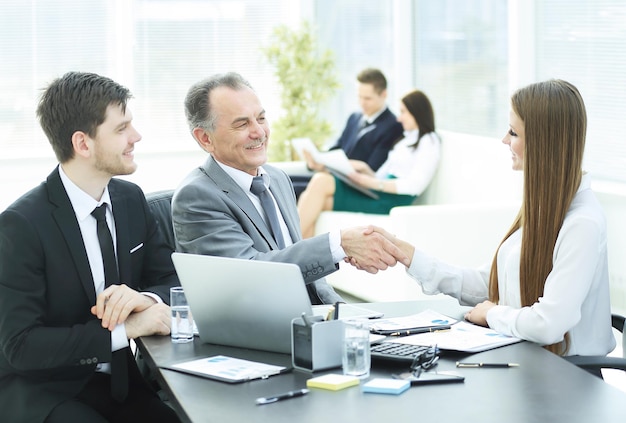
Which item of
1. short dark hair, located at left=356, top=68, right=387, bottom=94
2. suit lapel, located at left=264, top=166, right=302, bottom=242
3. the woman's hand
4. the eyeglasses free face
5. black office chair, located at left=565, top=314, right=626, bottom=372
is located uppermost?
short dark hair, located at left=356, top=68, right=387, bottom=94

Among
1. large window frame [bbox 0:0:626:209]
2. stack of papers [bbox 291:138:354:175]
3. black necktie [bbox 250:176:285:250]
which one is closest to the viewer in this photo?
black necktie [bbox 250:176:285:250]

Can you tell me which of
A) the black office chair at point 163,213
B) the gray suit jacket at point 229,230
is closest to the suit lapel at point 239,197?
the gray suit jacket at point 229,230

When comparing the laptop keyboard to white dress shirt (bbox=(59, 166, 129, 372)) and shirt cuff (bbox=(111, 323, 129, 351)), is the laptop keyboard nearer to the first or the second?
shirt cuff (bbox=(111, 323, 129, 351))

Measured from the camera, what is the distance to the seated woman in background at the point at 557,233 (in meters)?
2.53

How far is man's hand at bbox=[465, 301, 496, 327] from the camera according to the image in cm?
265

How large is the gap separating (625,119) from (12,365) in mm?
3948

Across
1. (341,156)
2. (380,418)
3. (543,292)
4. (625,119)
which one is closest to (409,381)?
(380,418)

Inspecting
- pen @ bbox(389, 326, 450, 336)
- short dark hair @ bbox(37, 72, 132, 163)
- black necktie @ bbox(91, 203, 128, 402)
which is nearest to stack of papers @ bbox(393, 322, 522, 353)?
pen @ bbox(389, 326, 450, 336)

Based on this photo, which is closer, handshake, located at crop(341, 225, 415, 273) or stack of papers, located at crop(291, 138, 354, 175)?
handshake, located at crop(341, 225, 415, 273)

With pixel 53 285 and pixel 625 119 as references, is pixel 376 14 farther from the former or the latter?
pixel 53 285

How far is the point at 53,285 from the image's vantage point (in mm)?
2584

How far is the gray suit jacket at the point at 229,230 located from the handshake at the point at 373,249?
99mm

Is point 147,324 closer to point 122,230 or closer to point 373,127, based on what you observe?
point 122,230

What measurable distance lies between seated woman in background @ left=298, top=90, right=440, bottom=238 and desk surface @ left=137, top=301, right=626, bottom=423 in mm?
4126
